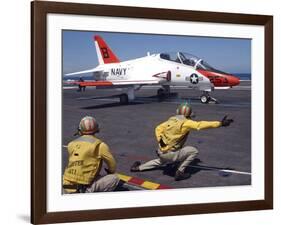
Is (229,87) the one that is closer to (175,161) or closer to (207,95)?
(207,95)

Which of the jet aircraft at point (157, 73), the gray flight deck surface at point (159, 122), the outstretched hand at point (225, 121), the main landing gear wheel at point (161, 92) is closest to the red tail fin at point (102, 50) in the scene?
the jet aircraft at point (157, 73)

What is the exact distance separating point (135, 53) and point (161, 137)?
0.93 feet

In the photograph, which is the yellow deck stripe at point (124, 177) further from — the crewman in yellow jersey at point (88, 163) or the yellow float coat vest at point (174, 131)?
the yellow float coat vest at point (174, 131)

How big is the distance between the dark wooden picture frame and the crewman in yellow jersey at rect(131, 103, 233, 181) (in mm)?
140

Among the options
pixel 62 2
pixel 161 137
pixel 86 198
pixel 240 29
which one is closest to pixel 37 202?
pixel 86 198

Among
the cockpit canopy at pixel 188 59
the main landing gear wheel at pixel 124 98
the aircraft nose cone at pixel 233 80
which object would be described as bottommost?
the main landing gear wheel at pixel 124 98

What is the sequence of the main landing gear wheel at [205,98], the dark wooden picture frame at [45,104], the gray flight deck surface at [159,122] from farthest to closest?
the main landing gear wheel at [205,98], the gray flight deck surface at [159,122], the dark wooden picture frame at [45,104]

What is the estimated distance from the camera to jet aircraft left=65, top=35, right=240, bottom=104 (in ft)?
5.81

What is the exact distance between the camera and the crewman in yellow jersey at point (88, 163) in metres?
1.71

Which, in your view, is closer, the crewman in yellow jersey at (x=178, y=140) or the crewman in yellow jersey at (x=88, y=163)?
the crewman in yellow jersey at (x=88, y=163)

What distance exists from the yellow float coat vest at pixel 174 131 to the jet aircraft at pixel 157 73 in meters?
0.08

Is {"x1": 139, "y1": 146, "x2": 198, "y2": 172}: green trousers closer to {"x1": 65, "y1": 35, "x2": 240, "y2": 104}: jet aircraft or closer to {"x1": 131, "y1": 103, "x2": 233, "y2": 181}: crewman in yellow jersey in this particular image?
{"x1": 131, "y1": 103, "x2": 233, "y2": 181}: crewman in yellow jersey

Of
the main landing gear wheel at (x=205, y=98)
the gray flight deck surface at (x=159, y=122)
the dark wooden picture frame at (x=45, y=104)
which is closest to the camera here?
the dark wooden picture frame at (x=45, y=104)

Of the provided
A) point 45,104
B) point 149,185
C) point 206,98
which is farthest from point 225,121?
point 45,104
